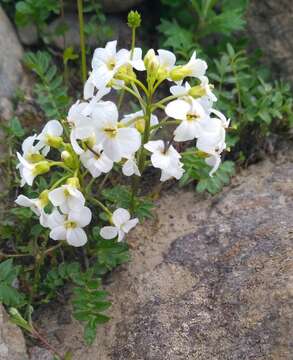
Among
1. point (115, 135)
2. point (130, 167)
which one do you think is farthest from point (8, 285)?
point (115, 135)

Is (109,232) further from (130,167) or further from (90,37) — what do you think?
(90,37)

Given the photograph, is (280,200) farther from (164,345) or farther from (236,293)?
(164,345)

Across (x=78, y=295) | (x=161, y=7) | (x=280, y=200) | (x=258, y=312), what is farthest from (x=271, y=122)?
(x=78, y=295)

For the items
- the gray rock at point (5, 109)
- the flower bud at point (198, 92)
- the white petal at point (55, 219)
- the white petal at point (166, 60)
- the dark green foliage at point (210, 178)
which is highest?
the white petal at point (166, 60)

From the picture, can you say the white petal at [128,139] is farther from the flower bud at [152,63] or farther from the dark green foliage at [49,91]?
the dark green foliage at [49,91]

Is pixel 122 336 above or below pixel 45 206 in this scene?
below

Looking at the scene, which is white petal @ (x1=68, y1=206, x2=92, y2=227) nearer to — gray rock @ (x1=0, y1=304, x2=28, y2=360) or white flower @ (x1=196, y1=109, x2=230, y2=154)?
white flower @ (x1=196, y1=109, x2=230, y2=154)

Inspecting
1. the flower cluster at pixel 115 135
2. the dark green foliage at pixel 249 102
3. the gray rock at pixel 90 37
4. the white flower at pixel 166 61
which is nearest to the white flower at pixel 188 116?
the flower cluster at pixel 115 135
